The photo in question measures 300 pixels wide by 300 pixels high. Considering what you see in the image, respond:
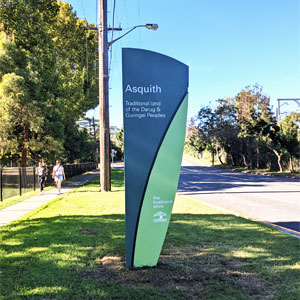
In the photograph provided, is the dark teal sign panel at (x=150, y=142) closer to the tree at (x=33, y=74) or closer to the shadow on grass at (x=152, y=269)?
the shadow on grass at (x=152, y=269)

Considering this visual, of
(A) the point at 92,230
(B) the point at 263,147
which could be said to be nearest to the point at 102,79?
(A) the point at 92,230

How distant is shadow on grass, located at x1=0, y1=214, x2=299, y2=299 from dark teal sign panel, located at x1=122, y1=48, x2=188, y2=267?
21.5 inches

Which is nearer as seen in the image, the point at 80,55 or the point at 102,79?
the point at 102,79

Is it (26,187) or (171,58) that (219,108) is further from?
(171,58)

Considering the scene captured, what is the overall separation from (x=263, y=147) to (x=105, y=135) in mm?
32439

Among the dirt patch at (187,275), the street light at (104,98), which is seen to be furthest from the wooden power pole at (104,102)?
the dirt patch at (187,275)

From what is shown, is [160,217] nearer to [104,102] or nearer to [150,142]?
[150,142]

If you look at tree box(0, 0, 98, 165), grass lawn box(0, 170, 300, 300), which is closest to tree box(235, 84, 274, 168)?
tree box(0, 0, 98, 165)

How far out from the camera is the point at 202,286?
12.6ft

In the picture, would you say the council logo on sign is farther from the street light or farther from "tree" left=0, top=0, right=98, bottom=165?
"tree" left=0, top=0, right=98, bottom=165

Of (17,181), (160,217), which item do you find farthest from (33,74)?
(160,217)

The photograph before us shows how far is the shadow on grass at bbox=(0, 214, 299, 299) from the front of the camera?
3688 millimetres

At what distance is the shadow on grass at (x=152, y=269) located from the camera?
3.69m

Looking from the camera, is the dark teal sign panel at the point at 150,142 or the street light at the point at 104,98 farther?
the street light at the point at 104,98
